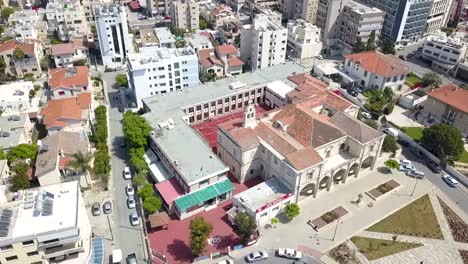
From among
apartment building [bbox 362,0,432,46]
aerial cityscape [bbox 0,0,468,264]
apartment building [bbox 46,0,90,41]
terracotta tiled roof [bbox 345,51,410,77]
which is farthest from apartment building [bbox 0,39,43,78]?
apartment building [bbox 362,0,432,46]

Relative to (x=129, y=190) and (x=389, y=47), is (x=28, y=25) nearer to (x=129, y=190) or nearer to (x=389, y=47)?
(x=129, y=190)

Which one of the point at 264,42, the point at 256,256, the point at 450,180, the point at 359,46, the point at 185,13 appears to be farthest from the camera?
the point at 185,13

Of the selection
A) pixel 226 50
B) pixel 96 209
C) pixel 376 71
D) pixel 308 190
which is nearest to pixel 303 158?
pixel 308 190

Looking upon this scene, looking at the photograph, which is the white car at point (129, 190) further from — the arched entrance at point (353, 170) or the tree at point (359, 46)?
the tree at point (359, 46)

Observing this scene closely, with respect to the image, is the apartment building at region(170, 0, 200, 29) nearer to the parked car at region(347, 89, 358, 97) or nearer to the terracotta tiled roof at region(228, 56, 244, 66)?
the terracotta tiled roof at region(228, 56, 244, 66)

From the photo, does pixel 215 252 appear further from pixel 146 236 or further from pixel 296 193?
pixel 296 193

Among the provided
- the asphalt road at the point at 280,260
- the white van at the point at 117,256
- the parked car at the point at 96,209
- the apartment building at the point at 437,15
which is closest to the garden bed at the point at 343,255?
the asphalt road at the point at 280,260
